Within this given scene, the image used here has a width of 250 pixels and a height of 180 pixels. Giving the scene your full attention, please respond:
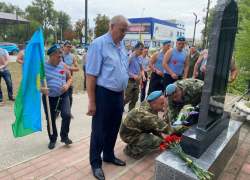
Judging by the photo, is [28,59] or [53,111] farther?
[53,111]

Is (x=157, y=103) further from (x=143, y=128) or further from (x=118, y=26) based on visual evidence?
(x=118, y=26)

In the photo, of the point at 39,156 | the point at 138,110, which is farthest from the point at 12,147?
the point at 138,110

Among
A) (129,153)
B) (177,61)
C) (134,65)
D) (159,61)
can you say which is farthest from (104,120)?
(159,61)

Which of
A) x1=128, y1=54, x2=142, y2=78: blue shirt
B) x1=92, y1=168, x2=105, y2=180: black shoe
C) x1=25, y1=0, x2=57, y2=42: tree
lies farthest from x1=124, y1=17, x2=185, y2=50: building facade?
x1=92, y1=168, x2=105, y2=180: black shoe

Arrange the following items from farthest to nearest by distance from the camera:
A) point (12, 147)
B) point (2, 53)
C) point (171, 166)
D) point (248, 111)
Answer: point (2, 53) < point (248, 111) < point (12, 147) < point (171, 166)

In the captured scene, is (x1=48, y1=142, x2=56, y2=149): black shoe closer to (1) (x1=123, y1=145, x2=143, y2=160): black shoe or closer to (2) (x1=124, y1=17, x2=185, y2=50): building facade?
(1) (x1=123, y1=145, x2=143, y2=160): black shoe

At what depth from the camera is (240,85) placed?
27.4 feet

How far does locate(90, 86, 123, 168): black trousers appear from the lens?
7.33 ft

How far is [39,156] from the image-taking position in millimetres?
2877

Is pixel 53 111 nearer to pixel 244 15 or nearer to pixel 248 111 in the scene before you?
pixel 248 111

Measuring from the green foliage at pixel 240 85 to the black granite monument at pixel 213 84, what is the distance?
19.6 feet

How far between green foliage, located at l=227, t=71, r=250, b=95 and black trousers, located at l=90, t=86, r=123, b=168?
6850 mm

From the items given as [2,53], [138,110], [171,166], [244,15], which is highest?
[244,15]

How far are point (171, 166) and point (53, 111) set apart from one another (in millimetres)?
2096
